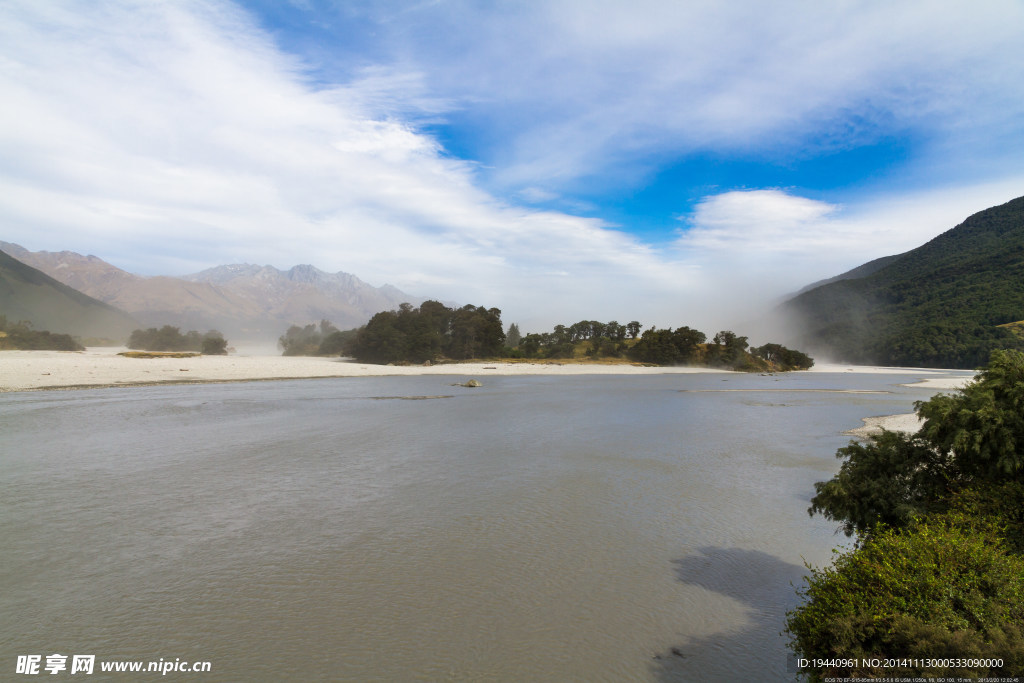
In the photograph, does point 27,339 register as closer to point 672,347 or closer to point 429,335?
point 429,335

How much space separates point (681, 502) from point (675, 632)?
673 centimetres

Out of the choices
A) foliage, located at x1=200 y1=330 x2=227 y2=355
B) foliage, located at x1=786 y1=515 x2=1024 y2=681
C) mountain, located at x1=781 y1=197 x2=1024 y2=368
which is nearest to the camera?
foliage, located at x1=786 y1=515 x2=1024 y2=681

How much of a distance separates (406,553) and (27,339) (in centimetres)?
9755

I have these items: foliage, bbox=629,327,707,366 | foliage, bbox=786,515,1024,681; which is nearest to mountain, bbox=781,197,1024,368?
foliage, bbox=629,327,707,366

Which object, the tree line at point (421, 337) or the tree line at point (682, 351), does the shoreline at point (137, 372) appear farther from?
the tree line at point (682, 351)

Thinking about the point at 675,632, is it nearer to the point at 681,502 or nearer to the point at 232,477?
the point at 681,502

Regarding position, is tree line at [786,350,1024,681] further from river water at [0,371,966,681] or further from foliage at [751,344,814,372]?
foliage at [751,344,814,372]

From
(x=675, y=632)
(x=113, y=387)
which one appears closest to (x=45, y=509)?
(x=675, y=632)

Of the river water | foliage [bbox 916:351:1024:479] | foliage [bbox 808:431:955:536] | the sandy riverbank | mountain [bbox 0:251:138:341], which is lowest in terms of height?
the river water

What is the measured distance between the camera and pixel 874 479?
26.2ft

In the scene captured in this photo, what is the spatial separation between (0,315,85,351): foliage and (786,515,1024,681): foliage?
10058cm

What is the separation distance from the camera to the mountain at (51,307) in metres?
136

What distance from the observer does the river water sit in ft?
20.7

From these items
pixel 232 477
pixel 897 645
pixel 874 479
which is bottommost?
pixel 232 477
